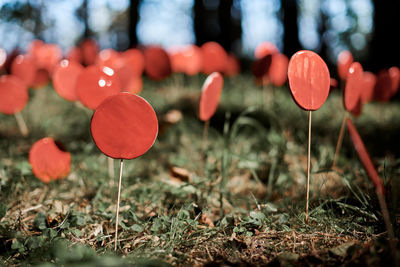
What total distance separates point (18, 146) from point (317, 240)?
218cm

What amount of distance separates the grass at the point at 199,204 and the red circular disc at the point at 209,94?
0.28 m

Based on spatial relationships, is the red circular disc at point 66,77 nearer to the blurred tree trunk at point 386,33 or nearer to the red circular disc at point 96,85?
the red circular disc at point 96,85

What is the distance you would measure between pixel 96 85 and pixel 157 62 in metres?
1.17

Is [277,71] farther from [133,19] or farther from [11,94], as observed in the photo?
[133,19]

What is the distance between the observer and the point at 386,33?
4.23 metres

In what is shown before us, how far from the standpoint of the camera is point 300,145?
7.38ft

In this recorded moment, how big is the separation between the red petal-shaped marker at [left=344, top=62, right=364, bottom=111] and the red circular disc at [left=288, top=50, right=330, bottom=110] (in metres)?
0.22

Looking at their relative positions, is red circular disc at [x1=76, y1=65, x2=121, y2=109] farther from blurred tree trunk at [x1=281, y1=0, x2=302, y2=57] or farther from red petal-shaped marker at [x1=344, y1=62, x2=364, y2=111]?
blurred tree trunk at [x1=281, y1=0, x2=302, y2=57]

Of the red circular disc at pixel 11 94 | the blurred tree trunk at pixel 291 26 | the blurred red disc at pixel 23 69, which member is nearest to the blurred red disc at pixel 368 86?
the red circular disc at pixel 11 94

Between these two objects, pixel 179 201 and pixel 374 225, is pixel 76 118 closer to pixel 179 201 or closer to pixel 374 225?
pixel 179 201

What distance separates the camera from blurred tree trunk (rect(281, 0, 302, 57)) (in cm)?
551

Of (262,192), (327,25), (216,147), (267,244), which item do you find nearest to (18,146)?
(216,147)

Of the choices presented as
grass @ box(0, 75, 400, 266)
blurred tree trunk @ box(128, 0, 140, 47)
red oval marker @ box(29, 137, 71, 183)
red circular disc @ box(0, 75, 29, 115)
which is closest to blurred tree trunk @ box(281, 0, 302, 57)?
blurred tree trunk @ box(128, 0, 140, 47)

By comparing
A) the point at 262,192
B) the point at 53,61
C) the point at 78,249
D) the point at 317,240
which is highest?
the point at 53,61
